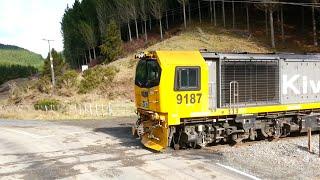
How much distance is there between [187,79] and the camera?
16.0 m

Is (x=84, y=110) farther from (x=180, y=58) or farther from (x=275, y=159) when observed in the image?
(x=275, y=159)

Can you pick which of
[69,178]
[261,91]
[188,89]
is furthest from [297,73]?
[69,178]

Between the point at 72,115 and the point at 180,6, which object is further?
the point at 180,6

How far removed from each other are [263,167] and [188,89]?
3957 mm

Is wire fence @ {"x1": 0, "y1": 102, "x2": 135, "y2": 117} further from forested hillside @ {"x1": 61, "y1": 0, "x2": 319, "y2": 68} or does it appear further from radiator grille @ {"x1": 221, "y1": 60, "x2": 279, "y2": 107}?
forested hillside @ {"x1": 61, "y1": 0, "x2": 319, "y2": 68}

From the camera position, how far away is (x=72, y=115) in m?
32.4

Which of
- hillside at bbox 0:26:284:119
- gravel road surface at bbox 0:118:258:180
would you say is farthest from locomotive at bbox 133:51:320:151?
hillside at bbox 0:26:284:119

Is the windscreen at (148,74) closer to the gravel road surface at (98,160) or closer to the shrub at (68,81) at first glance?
the gravel road surface at (98,160)

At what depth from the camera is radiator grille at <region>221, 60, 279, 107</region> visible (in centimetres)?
1708

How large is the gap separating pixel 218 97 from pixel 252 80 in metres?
1.73

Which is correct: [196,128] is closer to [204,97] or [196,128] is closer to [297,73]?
[204,97]

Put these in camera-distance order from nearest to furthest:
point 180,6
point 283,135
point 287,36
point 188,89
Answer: point 188,89
point 283,135
point 287,36
point 180,6

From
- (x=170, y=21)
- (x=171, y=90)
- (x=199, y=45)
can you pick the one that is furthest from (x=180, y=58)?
(x=170, y=21)

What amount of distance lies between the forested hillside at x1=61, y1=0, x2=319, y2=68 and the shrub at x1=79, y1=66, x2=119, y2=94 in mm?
18057
